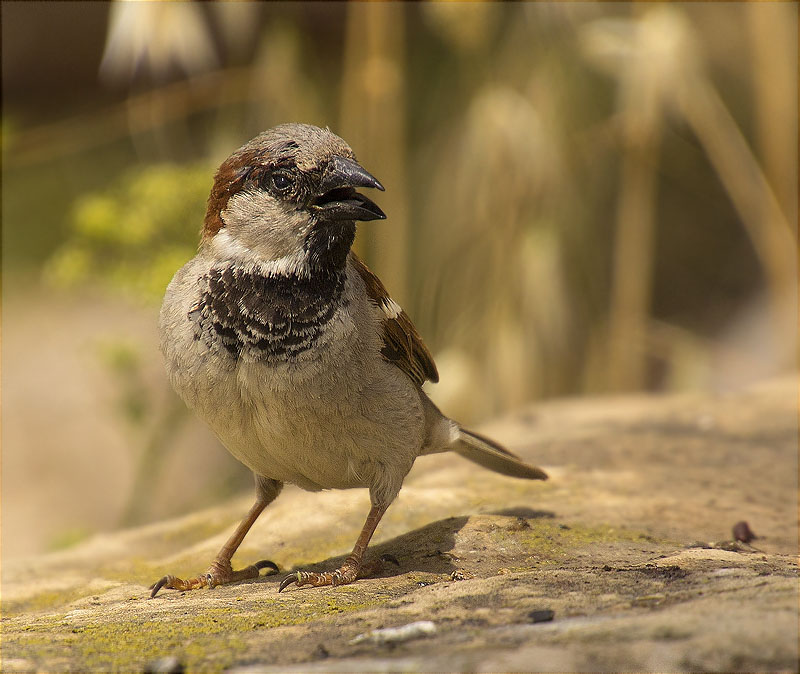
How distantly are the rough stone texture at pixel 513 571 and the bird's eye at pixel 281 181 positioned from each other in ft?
4.77

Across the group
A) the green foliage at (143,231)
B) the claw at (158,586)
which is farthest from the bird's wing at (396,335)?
the green foliage at (143,231)

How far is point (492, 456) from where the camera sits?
4.24 meters

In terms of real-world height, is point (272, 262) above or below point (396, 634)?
above

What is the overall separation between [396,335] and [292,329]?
0.59 m

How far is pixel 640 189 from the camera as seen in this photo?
693cm

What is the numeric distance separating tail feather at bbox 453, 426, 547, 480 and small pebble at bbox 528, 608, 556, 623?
1640 mm

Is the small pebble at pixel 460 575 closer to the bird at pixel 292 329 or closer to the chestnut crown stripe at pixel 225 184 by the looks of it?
the bird at pixel 292 329

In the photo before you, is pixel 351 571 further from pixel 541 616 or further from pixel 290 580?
pixel 541 616

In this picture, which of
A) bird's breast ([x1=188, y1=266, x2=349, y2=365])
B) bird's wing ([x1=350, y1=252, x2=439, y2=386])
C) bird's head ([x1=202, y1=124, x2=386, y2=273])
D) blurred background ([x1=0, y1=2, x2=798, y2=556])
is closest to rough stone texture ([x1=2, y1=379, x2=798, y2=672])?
bird's wing ([x1=350, y1=252, x2=439, y2=386])

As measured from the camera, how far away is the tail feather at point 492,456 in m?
4.18

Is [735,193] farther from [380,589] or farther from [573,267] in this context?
[380,589]

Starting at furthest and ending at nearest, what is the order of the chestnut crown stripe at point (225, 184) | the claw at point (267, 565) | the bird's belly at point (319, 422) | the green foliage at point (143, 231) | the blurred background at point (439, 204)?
1. the blurred background at point (439, 204)
2. the green foliage at point (143, 231)
3. the claw at point (267, 565)
4. the chestnut crown stripe at point (225, 184)
5. the bird's belly at point (319, 422)

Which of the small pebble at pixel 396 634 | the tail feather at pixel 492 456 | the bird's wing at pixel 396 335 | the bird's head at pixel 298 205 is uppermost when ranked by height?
the bird's head at pixel 298 205

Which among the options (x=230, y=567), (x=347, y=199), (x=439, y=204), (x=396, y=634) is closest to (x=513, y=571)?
(x=396, y=634)
